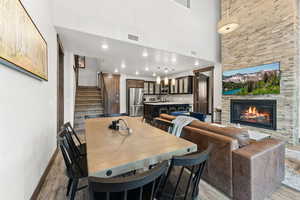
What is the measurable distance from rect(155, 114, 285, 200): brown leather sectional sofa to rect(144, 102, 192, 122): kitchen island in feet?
13.4

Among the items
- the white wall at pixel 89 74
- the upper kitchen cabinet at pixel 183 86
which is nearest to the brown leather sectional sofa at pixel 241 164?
the upper kitchen cabinet at pixel 183 86

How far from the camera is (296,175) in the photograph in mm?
2023

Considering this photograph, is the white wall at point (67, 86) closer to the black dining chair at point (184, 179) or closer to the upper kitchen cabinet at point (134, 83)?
the black dining chair at point (184, 179)

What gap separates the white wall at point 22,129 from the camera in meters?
1.04

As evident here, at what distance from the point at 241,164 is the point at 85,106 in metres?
5.31

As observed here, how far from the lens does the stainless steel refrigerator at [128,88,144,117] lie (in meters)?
7.64

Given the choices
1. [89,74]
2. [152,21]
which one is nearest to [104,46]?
[152,21]

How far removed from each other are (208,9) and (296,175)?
17.8 feet

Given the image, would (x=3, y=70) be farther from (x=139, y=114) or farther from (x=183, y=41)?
(x=139, y=114)

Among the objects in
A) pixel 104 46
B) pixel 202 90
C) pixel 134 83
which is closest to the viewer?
pixel 104 46

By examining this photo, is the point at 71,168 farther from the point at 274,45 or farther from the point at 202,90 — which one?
the point at 202,90

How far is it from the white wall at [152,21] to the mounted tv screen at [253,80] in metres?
1.03

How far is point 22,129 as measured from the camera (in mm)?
1322

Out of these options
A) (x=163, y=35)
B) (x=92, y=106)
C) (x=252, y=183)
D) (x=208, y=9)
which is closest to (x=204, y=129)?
(x=252, y=183)
